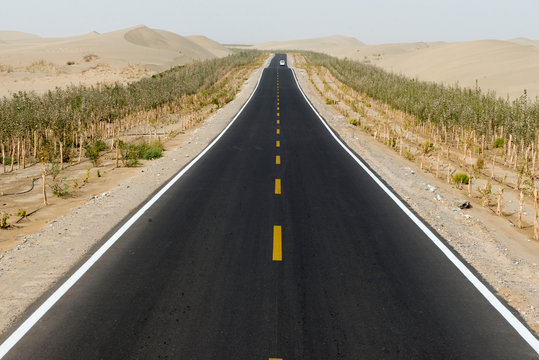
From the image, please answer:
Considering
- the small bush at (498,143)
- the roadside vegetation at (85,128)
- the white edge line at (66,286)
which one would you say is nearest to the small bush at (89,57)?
the roadside vegetation at (85,128)

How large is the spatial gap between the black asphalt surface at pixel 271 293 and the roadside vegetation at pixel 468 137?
14.3ft

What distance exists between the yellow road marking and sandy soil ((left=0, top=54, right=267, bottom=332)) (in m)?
3.53

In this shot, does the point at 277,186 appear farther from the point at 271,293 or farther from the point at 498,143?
the point at 498,143

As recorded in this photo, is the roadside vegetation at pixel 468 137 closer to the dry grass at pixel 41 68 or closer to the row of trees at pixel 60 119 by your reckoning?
the row of trees at pixel 60 119

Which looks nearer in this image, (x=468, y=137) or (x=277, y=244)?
(x=277, y=244)

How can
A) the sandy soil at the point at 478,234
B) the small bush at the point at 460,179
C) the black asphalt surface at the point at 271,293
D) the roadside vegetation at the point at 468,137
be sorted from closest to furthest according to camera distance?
the black asphalt surface at the point at 271,293
the sandy soil at the point at 478,234
the roadside vegetation at the point at 468,137
the small bush at the point at 460,179

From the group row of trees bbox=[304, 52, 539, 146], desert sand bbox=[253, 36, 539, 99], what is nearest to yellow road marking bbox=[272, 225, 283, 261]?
row of trees bbox=[304, 52, 539, 146]

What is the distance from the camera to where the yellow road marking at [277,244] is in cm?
775

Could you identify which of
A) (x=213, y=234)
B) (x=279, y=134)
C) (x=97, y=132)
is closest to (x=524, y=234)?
(x=213, y=234)

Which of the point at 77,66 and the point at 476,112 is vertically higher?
the point at 77,66

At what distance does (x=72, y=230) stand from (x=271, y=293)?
199 inches

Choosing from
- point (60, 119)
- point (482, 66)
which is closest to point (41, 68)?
point (60, 119)

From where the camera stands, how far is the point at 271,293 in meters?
6.48

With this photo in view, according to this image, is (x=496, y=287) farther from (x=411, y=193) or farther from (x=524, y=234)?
(x=411, y=193)
